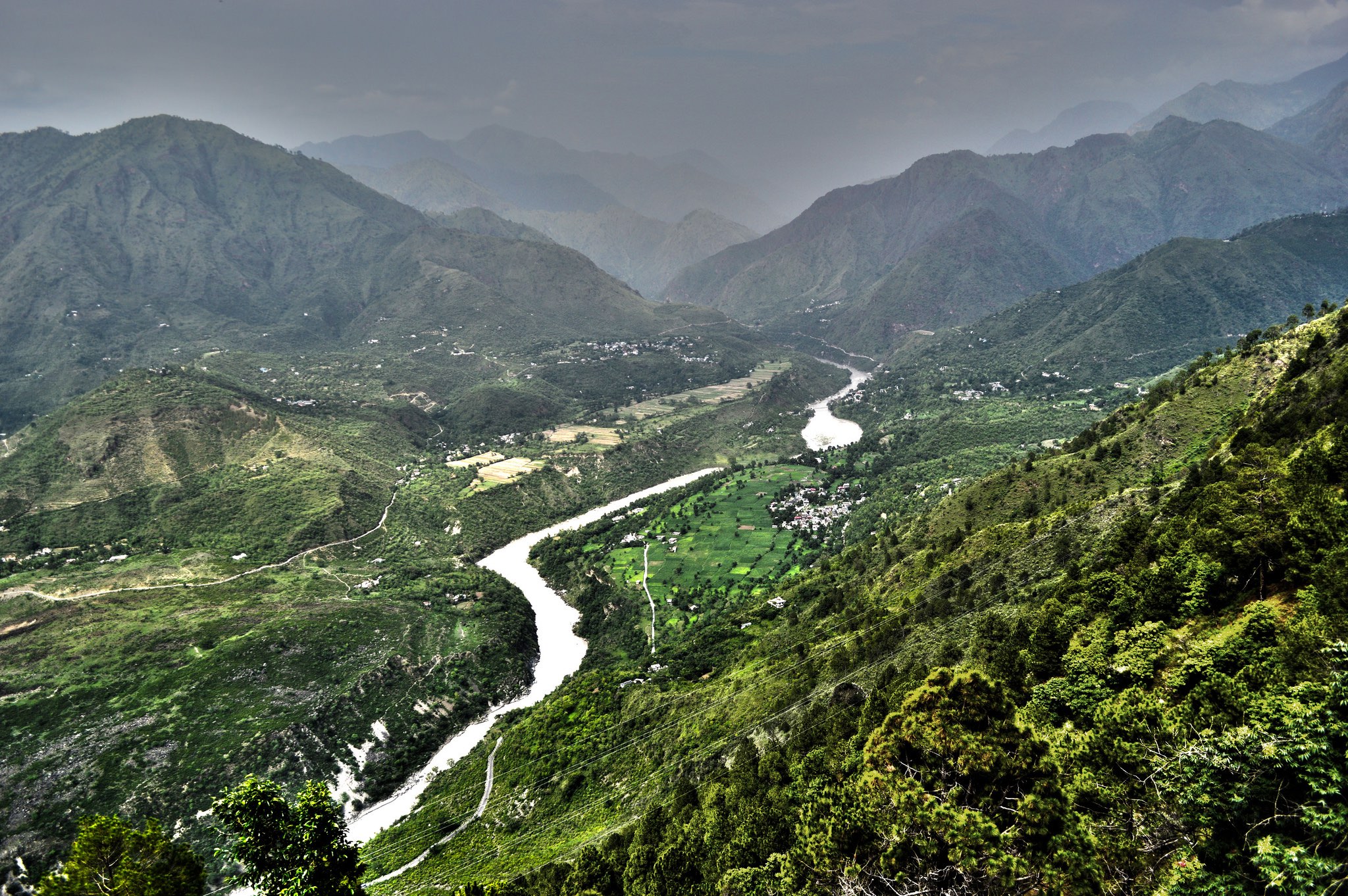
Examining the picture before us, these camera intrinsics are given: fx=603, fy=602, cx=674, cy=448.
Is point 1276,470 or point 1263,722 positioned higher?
point 1276,470

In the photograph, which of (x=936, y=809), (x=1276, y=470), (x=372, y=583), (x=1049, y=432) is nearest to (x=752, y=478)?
(x=1049, y=432)

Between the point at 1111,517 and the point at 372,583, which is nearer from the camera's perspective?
the point at 1111,517

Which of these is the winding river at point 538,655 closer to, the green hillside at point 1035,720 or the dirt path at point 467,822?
the dirt path at point 467,822

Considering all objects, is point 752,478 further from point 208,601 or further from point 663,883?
point 663,883

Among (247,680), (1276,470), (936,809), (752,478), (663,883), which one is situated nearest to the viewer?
(936,809)

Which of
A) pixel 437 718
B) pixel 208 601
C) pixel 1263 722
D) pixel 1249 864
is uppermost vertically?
pixel 1263 722

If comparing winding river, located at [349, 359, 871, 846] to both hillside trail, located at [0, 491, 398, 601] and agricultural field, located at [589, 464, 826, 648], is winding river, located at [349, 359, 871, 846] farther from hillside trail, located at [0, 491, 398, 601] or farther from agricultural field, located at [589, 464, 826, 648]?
hillside trail, located at [0, 491, 398, 601]
